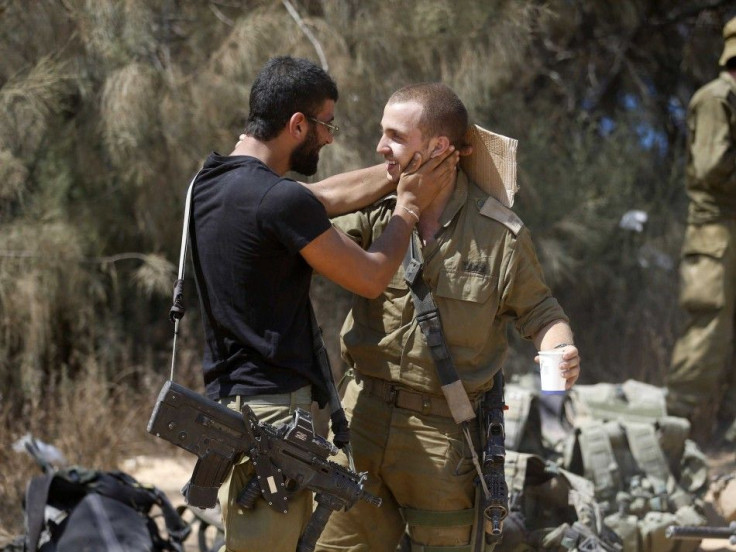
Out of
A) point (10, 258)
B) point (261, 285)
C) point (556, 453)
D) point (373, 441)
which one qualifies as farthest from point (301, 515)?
point (10, 258)

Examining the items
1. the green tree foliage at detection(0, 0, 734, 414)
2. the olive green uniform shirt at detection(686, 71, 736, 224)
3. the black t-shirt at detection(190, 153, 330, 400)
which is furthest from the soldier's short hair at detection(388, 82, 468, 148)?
the olive green uniform shirt at detection(686, 71, 736, 224)

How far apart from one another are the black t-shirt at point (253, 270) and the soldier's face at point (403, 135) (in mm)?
452

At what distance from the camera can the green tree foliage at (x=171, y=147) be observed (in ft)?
17.4

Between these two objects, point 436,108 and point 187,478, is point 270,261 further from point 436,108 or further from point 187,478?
point 187,478

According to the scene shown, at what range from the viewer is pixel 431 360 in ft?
9.62

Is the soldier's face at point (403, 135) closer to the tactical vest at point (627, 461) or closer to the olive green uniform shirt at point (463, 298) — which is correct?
the olive green uniform shirt at point (463, 298)

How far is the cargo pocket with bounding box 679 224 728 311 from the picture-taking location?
5.91 metres

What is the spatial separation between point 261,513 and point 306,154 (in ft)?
3.08

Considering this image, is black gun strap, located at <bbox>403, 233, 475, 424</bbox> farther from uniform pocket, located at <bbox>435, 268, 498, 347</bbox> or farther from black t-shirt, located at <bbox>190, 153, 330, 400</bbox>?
black t-shirt, located at <bbox>190, 153, 330, 400</bbox>

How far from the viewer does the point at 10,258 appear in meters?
5.34

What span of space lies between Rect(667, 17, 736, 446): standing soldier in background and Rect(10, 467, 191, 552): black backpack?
3.36m

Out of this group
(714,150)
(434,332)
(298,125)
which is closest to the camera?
(298,125)

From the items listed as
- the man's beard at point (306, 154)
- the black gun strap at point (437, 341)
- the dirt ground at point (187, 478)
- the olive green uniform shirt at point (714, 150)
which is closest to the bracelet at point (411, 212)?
the black gun strap at point (437, 341)

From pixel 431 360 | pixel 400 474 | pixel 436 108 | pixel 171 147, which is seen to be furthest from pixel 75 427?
pixel 436 108
